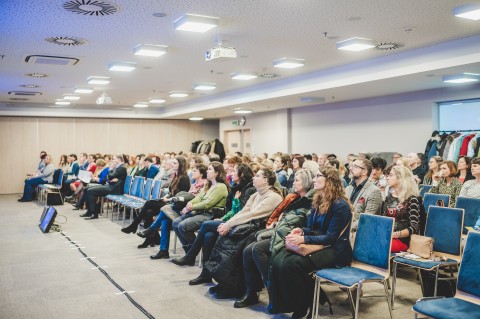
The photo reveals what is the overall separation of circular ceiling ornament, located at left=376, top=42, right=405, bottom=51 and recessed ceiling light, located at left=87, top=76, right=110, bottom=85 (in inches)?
236

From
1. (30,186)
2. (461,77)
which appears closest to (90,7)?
(461,77)

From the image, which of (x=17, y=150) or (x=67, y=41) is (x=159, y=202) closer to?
(x=67, y=41)

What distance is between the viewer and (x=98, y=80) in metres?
10.4

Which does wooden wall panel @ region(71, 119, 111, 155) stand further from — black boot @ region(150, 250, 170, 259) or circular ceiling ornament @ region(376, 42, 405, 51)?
circular ceiling ornament @ region(376, 42, 405, 51)

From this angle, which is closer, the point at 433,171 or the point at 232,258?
the point at 232,258

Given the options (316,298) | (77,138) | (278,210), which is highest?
(77,138)

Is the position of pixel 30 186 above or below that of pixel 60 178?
below

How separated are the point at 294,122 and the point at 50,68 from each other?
7.54 metres

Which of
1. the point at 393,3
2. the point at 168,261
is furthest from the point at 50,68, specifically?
the point at 393,3

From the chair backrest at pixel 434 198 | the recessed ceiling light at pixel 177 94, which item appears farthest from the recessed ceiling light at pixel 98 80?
the chair backrest at pixel 434 198

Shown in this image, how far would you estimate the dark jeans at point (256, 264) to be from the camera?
4125 millimetres

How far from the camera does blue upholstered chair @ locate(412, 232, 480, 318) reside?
8.83 feet

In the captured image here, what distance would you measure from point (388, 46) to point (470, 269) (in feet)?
16.3

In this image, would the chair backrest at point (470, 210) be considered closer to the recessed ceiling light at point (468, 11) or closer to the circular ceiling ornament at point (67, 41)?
the recessed ceiling light at point (468, 11)
